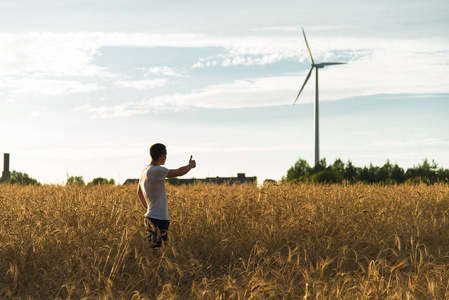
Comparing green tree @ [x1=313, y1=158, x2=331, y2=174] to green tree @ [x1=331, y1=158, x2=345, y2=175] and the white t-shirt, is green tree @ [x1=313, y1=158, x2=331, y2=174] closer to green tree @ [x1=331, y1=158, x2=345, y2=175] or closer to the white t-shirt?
green tree @ [x1=331, y1=158, x2=345, y2=175]

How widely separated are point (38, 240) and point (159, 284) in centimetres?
232

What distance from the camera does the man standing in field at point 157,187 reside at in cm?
646

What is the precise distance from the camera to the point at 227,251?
24.0ft

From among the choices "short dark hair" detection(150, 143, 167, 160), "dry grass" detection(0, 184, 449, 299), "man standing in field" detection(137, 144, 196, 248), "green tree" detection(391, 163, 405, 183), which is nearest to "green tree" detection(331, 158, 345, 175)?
"green tree" detection(391, 163, 405, 183)

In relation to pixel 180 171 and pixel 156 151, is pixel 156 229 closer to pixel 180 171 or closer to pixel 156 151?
pixel 180 171

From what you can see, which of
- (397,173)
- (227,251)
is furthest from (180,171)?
(397,173)

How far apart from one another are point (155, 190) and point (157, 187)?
0.23 ft

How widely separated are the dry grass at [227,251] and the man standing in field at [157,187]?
12.3 inches

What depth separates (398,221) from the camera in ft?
29.9

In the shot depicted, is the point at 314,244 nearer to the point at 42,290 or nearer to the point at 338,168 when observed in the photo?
the point at 42,290

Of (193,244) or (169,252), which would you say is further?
(193,244)

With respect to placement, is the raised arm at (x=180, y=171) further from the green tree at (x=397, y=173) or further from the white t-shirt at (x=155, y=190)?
the green tree at (x=397, y=173)

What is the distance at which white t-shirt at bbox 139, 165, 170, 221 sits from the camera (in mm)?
6445

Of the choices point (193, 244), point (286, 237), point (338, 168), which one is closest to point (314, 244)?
point (286, 237)
